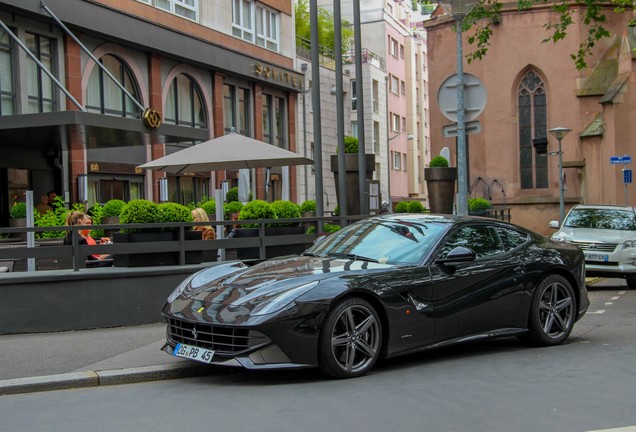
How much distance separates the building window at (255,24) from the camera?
38.7m

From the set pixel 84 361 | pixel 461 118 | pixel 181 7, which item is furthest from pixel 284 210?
pixel 181 7

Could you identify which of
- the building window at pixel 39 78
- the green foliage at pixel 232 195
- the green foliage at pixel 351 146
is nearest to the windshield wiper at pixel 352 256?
the green foliage at pixel 351 146

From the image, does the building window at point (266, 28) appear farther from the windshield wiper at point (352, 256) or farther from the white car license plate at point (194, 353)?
the white car license plate at point (194, 353)

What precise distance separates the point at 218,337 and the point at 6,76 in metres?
21.7

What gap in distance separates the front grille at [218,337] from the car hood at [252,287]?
8cm

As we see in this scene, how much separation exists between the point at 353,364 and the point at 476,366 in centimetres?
124

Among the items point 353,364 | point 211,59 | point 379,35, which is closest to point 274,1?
point 211,59

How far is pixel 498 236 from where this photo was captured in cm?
847

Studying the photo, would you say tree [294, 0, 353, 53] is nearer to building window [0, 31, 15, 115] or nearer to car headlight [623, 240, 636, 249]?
building window [0, 31, 15, 115]

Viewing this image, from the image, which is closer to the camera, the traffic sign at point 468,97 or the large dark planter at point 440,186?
the traffic sign at point 468,97

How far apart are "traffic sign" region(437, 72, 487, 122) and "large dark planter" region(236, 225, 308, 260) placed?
3.10 m

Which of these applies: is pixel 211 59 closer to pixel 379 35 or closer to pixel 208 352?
pixel 208 352

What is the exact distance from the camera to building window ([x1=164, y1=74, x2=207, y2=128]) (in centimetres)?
3466

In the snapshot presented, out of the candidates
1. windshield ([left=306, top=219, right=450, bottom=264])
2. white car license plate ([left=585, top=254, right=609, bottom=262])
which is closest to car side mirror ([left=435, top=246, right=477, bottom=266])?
windshield ([left=306, top=219, right=450, bottom=264])
